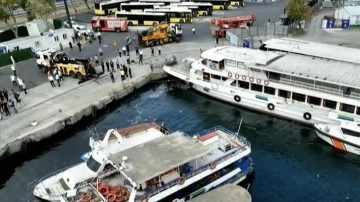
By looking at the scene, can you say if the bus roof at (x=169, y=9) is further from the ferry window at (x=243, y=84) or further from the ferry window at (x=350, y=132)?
the ferry window at (x=350, y=132)

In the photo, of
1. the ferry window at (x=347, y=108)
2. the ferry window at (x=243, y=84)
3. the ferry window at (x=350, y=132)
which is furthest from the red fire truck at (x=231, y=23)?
the ferry window at (x=350, y=132)

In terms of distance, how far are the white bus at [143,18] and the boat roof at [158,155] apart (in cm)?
4149

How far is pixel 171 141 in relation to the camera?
26.3m

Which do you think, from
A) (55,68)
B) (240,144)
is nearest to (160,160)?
(240,144)

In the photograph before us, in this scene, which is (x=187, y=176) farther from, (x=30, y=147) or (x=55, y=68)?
(x=55, y=68)

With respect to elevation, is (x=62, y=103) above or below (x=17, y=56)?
below

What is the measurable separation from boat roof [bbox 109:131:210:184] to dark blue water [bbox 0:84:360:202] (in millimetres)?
5974

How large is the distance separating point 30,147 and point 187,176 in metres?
16.0

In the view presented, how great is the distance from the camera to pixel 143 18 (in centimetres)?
6581

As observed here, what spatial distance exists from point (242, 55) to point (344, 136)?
1345 cm

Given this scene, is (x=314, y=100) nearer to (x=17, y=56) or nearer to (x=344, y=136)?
(x=344, y=136)

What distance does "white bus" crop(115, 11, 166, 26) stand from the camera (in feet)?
213

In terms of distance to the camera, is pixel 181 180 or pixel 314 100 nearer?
pixel 181 180

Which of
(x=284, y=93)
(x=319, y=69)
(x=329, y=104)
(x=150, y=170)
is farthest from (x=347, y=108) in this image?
(x=150, y=170)
